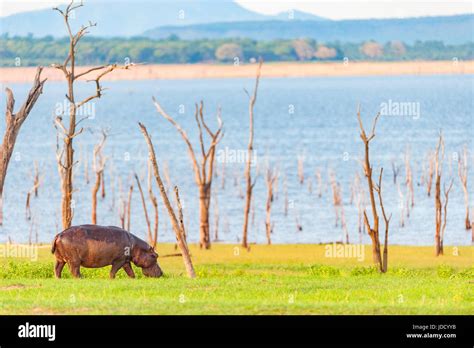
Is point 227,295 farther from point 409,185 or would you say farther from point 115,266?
point 409,185

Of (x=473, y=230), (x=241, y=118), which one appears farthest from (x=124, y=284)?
(x=241, y=118)

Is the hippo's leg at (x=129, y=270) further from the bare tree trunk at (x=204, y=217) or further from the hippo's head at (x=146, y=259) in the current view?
the bare tree trunk at (x=204, y=217)

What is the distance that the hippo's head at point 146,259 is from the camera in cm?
2203

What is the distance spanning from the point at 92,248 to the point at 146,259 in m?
1.31

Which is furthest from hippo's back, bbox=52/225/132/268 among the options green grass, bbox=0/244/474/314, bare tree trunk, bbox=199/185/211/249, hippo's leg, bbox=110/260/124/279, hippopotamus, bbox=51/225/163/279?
bare tree trunk, bbox=199/185/211/249

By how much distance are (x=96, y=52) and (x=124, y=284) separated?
18200 cm

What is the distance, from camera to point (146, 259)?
2212cm

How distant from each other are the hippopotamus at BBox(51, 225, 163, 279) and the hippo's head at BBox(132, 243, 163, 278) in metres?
0.05

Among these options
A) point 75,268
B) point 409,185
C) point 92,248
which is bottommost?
point 409,185

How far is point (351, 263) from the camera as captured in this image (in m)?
35.2

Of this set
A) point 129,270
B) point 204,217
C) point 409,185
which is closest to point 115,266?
point 129,270

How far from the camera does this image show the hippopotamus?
21250 mm
